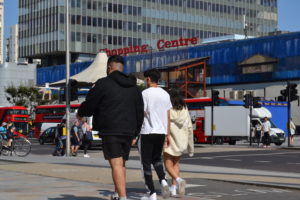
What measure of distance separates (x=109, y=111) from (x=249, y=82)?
221ft

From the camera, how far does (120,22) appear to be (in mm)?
105688

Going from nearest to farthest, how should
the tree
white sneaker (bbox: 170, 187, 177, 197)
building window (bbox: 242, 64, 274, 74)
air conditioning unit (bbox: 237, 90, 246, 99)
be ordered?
white sneaker (bbox: 170, 187, 177, 197)
air conditioning unit (bbox: 237, 90, 246, 99)
building window (bbox: 242, 64, 274, 74)
the tree

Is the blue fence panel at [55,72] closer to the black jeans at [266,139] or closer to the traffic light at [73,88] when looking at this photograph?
the black jeans at [266,139]

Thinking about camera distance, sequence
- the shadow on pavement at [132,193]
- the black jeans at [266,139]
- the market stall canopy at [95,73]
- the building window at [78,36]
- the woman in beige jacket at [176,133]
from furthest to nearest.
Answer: the building window at [78,36]
the market stall canopy at [95,73]
the black jeans at [266,139]
the woman in beige jacket at [176,133]
the shadow on pavement at [132,193]

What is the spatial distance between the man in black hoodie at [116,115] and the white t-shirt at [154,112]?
53.3 inches

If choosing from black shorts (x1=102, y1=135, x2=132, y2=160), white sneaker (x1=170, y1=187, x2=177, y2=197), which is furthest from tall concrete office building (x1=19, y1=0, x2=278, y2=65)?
black shorts (x1=102, y1=135, x2=132, y2=160)

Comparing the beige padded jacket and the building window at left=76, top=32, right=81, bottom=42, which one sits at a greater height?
the building window at left=76, top=32, right=81, bottom=42

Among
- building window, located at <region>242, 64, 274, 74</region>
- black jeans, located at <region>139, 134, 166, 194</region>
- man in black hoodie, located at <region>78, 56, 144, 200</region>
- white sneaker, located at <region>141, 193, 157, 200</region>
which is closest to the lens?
man in black hoodie, located at <region>78, 56, 144, 200</region>

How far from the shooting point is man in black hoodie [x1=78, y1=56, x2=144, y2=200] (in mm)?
8039

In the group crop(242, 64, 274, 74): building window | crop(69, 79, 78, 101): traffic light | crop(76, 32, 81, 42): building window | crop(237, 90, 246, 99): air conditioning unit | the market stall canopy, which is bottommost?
crop(69, 79, 78, 101): traffic light

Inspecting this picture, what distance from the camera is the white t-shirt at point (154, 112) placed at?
9.67 meters

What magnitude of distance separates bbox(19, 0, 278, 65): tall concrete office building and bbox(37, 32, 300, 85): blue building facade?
14.8 m

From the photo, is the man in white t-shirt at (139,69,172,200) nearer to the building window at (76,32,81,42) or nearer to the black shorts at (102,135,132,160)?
the black shorts at (102,135,132,160)

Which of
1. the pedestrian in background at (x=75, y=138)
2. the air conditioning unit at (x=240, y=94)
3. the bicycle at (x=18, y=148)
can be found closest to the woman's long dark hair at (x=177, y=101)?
the bicycle at (x=18, y=148)
